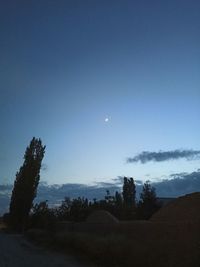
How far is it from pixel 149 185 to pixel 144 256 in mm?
55856

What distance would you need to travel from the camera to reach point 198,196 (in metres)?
37.5

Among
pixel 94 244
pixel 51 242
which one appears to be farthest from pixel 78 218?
pixel 94 244

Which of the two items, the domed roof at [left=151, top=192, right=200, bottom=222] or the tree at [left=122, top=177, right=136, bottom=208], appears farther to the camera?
the tree at [left=122, top=177, right=136, bottom=208]

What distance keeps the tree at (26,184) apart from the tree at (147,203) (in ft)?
51.2

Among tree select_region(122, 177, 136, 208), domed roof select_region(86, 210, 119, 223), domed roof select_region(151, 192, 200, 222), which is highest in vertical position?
tree select_region(122, 177, 136, 208)

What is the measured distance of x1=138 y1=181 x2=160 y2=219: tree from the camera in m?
65.1

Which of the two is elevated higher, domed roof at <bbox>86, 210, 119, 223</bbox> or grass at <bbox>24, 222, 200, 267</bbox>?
domed roof at <bbox>86, 210, 119, 223</bbox>

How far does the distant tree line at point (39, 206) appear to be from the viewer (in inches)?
2468

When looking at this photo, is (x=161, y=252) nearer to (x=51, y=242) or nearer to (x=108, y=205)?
(x=51, y=242)

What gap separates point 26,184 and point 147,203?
64.3ft

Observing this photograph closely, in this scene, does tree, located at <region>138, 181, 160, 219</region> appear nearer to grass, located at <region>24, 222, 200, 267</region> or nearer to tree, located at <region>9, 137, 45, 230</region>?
tree, located at <region>9, 137, 45, 230</region>

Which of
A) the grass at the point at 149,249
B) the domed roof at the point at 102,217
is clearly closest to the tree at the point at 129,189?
the domed roof at the point at 102,217

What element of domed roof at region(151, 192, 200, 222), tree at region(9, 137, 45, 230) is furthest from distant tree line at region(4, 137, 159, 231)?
domed roof at region(151, 192, 200, 222)

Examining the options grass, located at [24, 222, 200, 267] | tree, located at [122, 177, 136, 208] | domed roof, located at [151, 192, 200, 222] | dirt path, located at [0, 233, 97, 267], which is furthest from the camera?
tree, located at [122, 177, 136, 208]
